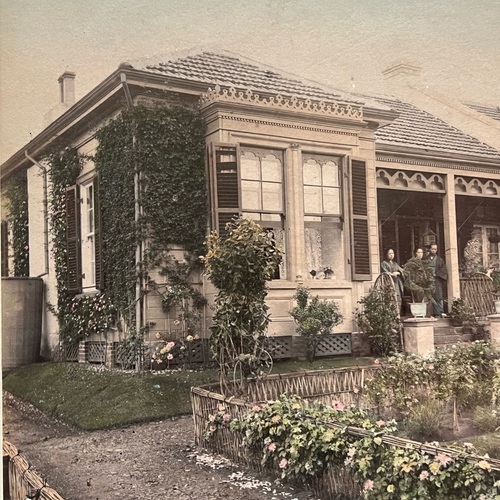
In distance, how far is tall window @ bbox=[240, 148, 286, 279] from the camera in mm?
5613

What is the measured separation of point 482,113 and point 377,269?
1753mm

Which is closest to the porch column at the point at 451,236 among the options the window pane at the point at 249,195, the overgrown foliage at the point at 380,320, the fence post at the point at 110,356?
the overgrown foliage at the point at 380,320

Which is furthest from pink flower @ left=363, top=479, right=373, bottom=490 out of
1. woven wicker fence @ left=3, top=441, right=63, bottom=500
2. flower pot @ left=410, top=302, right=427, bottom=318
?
flower pot @ left=410, top=302, right=427, bottom=318

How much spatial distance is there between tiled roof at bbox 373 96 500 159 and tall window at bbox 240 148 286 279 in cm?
145

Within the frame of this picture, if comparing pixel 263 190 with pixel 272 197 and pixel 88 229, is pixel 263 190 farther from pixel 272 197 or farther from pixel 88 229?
pixel 88 229

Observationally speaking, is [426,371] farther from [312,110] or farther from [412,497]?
[312,110]

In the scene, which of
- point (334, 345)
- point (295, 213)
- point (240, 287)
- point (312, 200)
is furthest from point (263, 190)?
point (334, 345)

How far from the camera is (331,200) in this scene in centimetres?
605

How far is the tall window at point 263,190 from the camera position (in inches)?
221

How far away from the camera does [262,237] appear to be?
4.79 meters

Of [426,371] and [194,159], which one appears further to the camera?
[194,159]

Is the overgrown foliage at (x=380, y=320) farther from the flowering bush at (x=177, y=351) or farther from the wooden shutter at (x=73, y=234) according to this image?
the wooden shutter at (x=73, y=234)

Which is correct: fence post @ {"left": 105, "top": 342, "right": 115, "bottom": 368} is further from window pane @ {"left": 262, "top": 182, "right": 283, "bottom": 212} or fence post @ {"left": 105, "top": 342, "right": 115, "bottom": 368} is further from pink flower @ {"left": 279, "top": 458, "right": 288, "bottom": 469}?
pink flower @ {"left": 279, "top": 458, "right": 288, "bottom": 469}

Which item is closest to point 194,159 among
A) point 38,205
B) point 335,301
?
point 38,205
